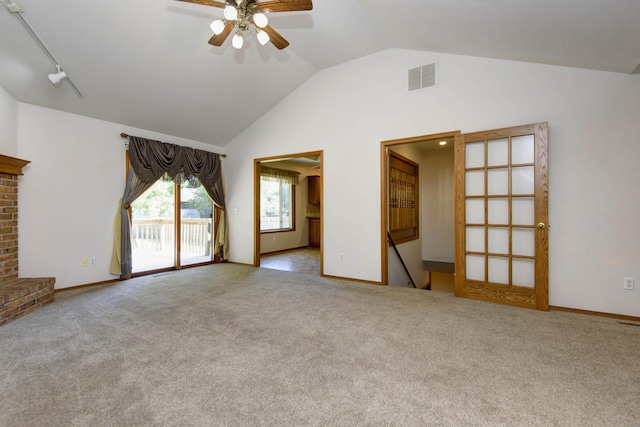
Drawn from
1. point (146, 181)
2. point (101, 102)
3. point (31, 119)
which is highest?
point (101, 102)

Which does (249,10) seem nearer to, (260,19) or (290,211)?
(260,19)

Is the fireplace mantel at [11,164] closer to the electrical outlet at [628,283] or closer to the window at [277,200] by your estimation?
the window at [277,200]

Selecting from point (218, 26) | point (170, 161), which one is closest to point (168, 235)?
point (170, 161)

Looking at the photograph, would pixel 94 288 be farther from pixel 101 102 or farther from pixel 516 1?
pixel 516 1

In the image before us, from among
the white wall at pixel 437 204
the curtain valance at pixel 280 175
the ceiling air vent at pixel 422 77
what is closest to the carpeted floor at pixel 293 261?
the curtain valance at pixel 280 175

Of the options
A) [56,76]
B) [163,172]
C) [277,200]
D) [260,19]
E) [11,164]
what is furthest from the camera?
[277,200]

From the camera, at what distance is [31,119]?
366 centimetres

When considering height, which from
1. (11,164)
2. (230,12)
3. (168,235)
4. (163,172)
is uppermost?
(230,12)

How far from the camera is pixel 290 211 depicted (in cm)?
866

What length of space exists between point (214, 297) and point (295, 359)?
1.91 meters

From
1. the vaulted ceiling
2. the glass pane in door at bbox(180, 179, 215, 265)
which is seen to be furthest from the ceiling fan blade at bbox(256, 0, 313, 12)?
the glass pane in door at bbox(180, 179, 215, 265)

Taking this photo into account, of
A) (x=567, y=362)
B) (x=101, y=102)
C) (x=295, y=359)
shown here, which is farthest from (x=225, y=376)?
(x=101, y=102)

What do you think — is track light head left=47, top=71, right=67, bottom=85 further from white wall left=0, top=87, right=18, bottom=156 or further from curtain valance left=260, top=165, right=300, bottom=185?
curtain valance left=260, top=165, right=300, bottom=185

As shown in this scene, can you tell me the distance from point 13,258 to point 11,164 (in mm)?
1158
